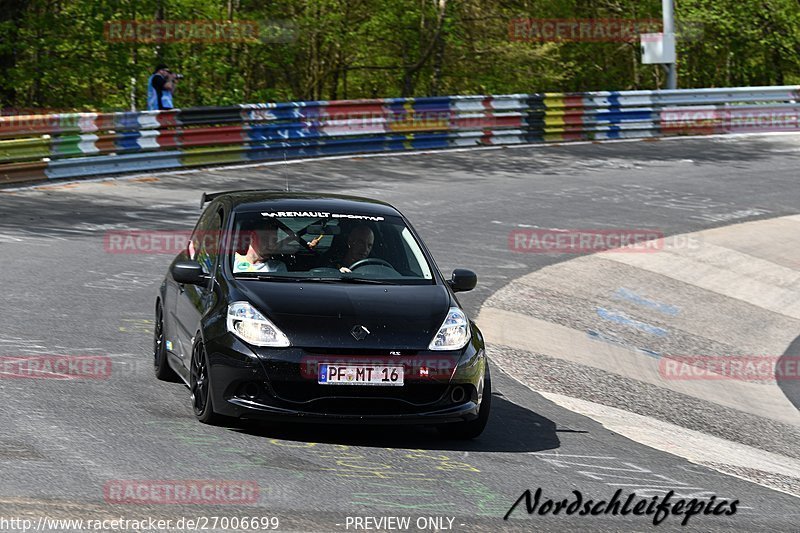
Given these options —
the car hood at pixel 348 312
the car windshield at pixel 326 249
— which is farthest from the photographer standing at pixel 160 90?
the car hood at pixel 348 312

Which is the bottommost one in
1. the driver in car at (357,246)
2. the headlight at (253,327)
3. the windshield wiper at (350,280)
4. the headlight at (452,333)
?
the headlight at (452,333)

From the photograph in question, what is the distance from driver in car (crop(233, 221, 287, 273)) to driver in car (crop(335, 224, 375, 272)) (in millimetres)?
395

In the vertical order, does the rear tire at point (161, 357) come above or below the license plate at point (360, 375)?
below

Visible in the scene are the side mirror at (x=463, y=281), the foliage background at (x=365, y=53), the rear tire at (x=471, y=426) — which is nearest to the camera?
the rear tire at (x=471, y=426)

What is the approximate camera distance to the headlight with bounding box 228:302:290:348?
7.33 meters

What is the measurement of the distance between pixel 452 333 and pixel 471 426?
614 millimetres

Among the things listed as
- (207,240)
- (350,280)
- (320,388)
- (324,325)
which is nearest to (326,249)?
(350,280)

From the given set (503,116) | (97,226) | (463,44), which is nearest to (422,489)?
(97,226)

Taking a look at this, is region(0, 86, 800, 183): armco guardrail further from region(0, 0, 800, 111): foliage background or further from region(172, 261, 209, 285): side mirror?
region(172, 261, 209, 285): side mirror

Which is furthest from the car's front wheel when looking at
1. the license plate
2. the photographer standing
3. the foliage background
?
the foliage background

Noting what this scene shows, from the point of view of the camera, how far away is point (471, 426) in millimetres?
7832

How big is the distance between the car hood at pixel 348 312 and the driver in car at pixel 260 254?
250mm

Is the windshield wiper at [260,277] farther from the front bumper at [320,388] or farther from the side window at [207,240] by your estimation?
the front bumper at [320,388]

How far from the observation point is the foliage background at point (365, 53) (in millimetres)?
27531
